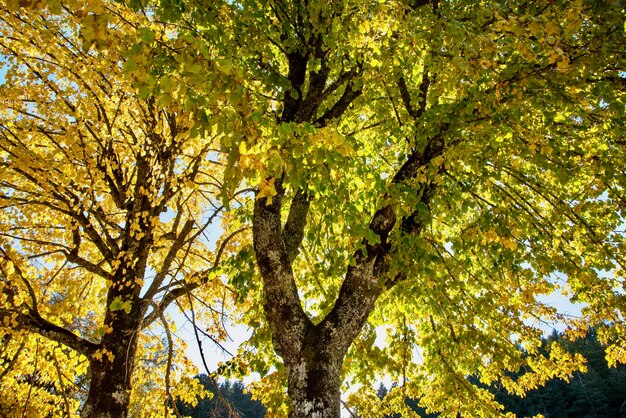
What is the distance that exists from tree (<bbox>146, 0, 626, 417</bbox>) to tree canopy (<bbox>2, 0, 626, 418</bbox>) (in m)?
0.03

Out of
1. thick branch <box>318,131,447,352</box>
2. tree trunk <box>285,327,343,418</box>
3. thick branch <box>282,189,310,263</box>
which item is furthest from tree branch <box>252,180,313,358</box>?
thick branch <box>282,189,310,263</box>

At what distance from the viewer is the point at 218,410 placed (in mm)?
3795

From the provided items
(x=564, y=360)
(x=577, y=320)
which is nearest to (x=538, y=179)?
(x=577, y=320)

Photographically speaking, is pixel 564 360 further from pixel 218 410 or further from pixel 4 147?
pixel 4 147

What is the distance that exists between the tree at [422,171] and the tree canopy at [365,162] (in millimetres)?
33

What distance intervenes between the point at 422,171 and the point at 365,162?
152 centimetres

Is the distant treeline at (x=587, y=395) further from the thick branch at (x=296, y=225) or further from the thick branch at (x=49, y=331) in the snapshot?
the thick branch at (x=296, y=225)

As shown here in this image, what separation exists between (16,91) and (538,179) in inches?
423

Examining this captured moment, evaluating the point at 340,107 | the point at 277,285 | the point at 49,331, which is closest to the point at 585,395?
the point at 340,107

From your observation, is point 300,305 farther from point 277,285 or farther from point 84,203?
point 84,203

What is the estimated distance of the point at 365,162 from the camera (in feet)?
20.2

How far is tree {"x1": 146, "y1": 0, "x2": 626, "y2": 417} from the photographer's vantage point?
339 cm

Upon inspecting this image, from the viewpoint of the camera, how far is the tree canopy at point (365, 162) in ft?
9.13

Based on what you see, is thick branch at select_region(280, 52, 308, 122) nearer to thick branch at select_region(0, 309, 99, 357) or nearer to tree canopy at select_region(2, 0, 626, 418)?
tree canopy at select_region(2, 0, 626, 418)
